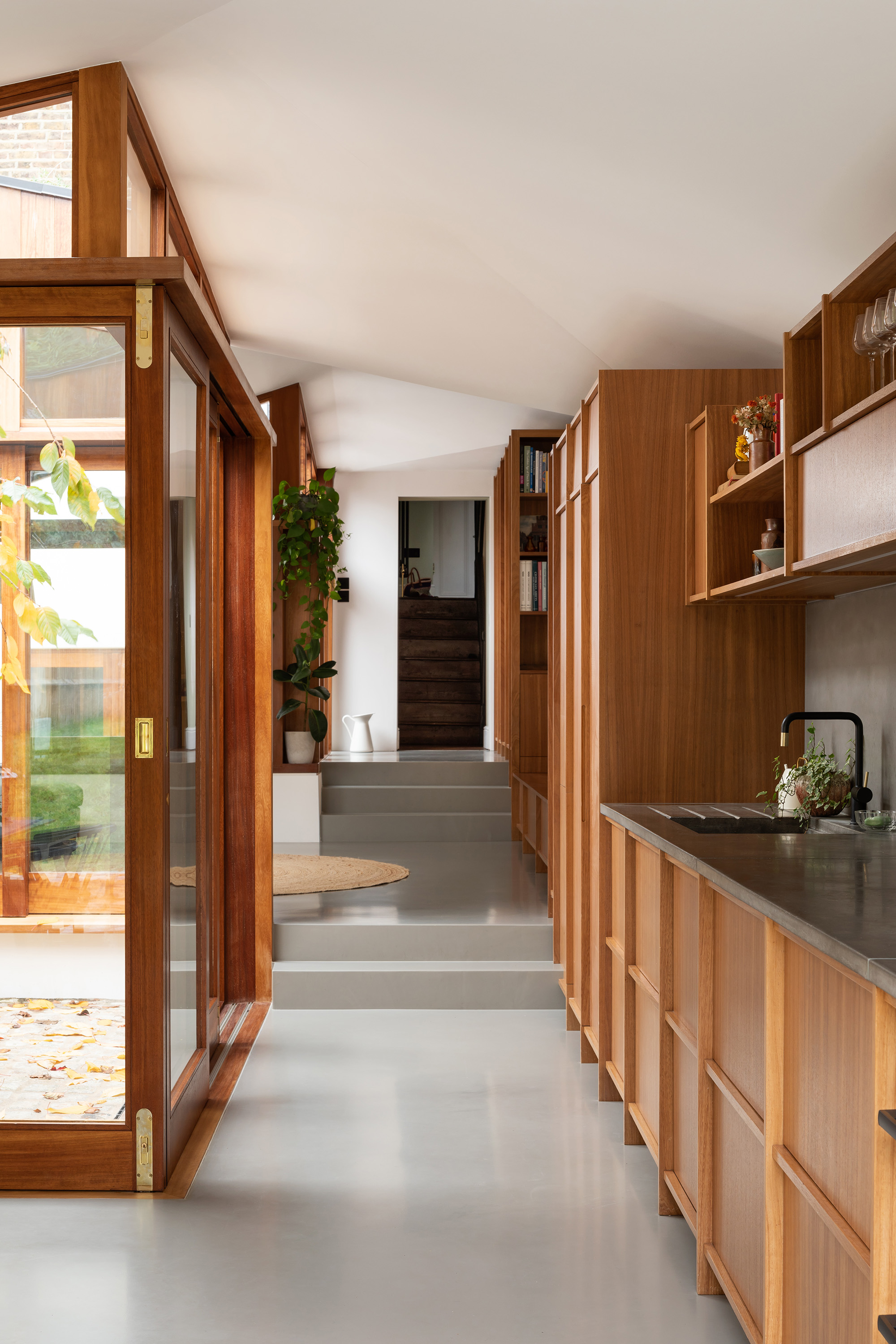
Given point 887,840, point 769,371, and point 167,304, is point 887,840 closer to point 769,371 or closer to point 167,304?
point 769,371

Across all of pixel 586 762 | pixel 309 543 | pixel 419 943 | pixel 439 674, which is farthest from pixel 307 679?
A: pixel 586 762

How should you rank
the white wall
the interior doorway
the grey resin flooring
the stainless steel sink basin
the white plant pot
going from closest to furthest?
the stainless steel sink basin → the grey resin flooring → the white plant pot → the white wall → the interior doorway

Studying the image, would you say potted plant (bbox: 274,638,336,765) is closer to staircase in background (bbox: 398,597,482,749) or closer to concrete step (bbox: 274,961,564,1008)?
concrete step (bbox: 274,961,564,1008)

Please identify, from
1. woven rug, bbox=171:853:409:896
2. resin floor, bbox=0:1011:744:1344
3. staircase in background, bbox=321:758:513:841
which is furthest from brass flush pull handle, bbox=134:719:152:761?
staircase in background, bbox=321:758:513:841

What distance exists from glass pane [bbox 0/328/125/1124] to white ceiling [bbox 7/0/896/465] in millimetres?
1079

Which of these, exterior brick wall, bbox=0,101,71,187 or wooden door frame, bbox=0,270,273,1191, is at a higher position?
exterior brick wall, bbox=0,101,71,187

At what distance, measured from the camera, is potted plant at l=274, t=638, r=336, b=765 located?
740cm

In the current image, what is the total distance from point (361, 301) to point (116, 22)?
2.56 metres

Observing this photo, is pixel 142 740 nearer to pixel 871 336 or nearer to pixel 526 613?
pixel 871 336

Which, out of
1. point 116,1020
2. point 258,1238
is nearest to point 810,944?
point 258,1238

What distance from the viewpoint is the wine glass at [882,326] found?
213cm

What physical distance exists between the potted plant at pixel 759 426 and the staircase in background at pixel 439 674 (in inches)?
313

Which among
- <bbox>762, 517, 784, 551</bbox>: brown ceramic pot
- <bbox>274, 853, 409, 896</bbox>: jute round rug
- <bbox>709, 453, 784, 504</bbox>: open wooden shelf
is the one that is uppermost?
<bbox>709, 453, 784, 504</bbox>: open wooden shelf

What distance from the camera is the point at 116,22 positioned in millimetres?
2967
